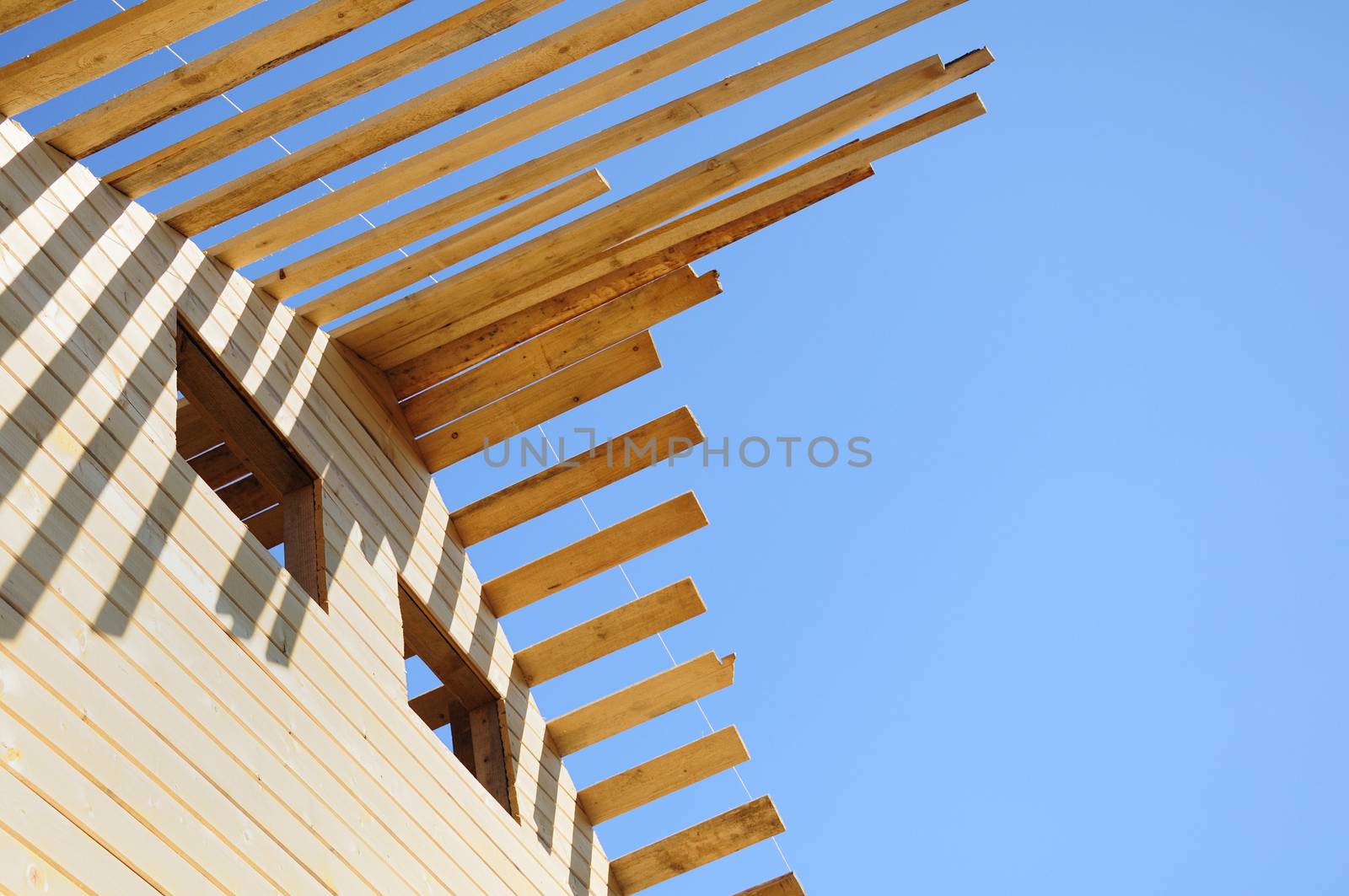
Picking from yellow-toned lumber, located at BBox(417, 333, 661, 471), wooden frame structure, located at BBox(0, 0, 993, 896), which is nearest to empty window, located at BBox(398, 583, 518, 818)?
wooden frame structure, located at BBox(0, 0, 993, 896)

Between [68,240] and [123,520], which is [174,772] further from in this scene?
[68,240]

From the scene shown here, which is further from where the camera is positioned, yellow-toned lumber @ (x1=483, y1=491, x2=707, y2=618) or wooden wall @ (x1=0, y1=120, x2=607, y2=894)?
yellow-toned lumber @ (x1=483, y1=491, x2=707, y2=618)

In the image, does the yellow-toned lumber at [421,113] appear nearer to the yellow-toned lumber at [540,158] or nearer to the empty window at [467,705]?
the yellow-toned lumber at [540,158]

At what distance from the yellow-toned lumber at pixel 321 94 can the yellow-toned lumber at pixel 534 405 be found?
1.90m

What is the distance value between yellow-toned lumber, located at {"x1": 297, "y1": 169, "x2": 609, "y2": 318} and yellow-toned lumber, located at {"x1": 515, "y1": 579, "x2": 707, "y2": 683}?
1.66 metres

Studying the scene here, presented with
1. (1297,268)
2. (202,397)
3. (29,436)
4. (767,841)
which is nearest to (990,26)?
(1297,268)

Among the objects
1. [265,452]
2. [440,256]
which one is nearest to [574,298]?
[440,256]

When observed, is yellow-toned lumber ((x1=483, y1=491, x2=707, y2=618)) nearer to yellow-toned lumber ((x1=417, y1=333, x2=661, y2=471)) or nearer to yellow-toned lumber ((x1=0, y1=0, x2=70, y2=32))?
yellow-toned lumber ((x1=417, y1=333, x2=661, y2=471))

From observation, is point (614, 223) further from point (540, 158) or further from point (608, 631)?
point (608, 631)

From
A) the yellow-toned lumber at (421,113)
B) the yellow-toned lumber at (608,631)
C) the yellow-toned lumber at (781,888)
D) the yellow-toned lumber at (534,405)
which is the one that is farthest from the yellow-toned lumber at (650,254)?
the yellow-toned lumber at (781,888)

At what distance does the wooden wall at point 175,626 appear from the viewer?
301cm

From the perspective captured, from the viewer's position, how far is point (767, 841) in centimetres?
605

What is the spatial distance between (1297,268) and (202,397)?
25212 millimetres

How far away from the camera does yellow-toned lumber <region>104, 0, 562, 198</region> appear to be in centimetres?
408
